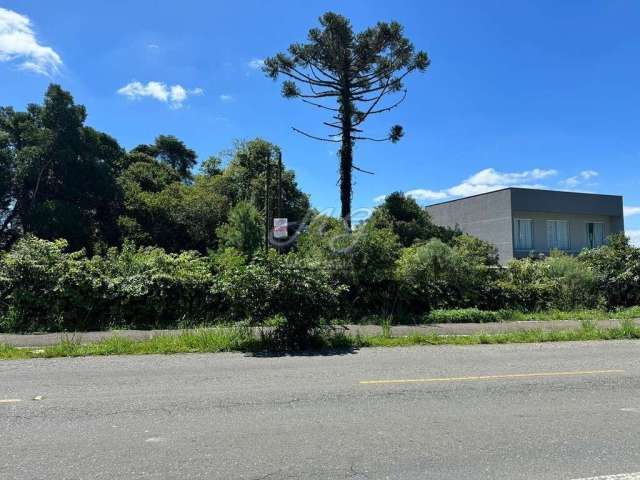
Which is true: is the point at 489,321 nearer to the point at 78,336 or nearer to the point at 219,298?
the point at 219,298

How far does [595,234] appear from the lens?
42.4m

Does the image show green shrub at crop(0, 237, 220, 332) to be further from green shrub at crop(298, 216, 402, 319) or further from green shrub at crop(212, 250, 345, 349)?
green shrub at crop(212, 250, 345, 349)

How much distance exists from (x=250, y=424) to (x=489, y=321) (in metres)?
12.1

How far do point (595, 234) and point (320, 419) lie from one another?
1691 inches

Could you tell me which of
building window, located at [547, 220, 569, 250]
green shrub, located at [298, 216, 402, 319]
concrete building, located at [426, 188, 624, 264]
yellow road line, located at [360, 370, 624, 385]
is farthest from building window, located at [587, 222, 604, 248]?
yellow road line, located at [360, 370, 624, 385]

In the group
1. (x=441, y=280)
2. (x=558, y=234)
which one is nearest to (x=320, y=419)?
(x=441, y=280)

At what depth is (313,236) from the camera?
17.7 metres

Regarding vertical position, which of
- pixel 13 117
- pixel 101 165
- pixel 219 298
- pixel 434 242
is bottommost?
pixel 219 298

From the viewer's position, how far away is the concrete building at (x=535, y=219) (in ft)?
124

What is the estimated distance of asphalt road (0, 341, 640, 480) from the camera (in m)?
4.55

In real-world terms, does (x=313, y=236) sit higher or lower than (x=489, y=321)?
higher

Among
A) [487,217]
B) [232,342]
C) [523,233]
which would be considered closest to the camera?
[232,342]

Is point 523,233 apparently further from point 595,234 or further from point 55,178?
point 55,178

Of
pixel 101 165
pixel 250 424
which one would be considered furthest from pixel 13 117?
pixel 250 424
